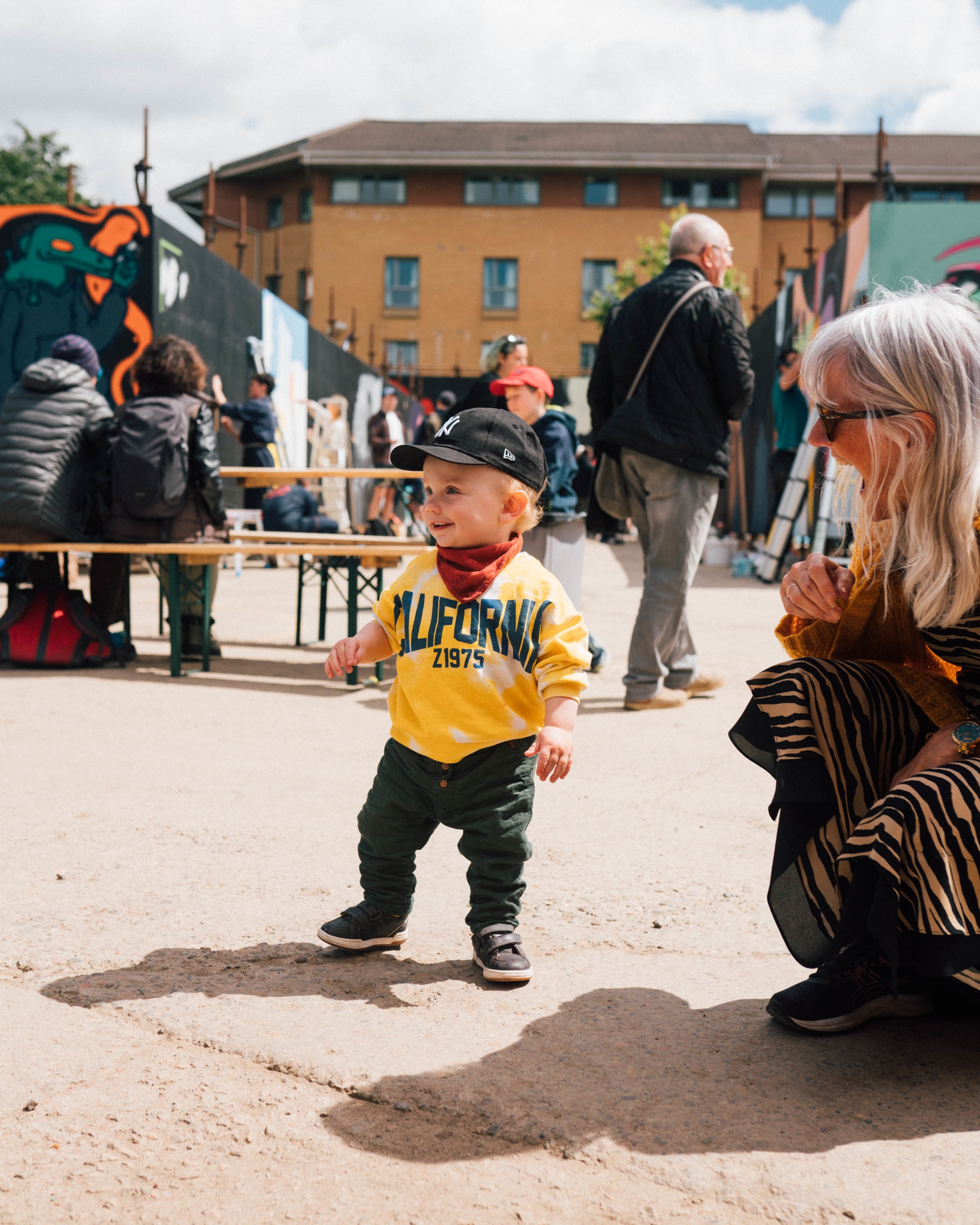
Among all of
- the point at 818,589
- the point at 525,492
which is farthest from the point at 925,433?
the point at 525,492

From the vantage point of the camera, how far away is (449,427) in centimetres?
244

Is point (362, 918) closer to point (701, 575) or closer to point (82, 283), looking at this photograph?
point (82, 283)

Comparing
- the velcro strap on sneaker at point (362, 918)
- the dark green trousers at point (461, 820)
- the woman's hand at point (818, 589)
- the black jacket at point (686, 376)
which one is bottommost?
the velcro strap on sneaker at point (362, 918)

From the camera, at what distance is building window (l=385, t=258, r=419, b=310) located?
3891cm

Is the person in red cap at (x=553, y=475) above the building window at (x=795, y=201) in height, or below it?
below

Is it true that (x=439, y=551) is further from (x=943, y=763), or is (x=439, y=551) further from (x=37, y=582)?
(x=37, y=582)

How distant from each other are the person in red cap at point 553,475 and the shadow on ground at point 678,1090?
3.55m

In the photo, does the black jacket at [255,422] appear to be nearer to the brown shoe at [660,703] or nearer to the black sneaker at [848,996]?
the brown shoe at [660,703]

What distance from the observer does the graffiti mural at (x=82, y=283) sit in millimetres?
11234

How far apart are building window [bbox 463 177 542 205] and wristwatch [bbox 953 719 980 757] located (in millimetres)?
39662

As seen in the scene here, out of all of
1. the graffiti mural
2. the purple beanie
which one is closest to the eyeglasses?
the purple beanie

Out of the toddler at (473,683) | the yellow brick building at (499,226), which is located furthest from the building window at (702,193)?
the toddler at (473,683)

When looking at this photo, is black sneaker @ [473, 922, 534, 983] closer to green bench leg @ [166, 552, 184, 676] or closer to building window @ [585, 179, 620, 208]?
green bench leg @ [166, 552, 184, 676]

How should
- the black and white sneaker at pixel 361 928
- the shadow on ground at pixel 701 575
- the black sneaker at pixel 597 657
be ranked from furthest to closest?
the shadow on ground at pixel 701 575 → the black sneaker at pixel 597 657 → the black and white sneaker at pixel 361 928
